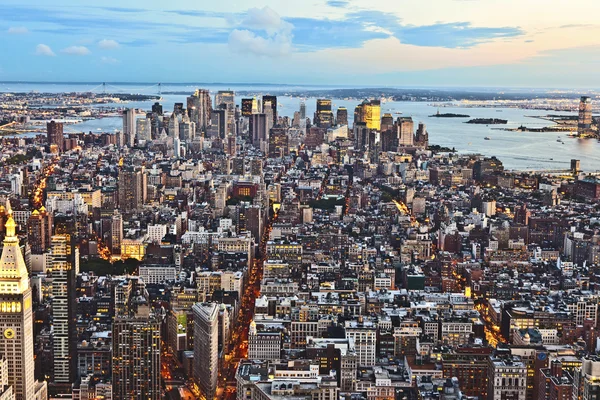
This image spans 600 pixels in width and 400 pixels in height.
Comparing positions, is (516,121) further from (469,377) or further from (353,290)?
(469,377)

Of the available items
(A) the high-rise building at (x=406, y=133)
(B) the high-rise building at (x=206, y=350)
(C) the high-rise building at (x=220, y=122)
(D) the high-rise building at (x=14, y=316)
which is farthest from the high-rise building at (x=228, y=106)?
(D) the high-rise building at (x=14, y=316)

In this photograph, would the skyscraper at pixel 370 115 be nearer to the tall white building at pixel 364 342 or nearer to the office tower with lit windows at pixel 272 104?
the office tower with lit windows at pixel 272 104

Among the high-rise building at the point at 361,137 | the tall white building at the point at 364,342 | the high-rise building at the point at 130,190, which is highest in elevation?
the high-rise building at the point at 361,137

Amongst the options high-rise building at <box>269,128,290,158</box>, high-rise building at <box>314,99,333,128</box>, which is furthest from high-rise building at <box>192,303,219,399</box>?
high-rise building at <box>314,99,333,128</box>

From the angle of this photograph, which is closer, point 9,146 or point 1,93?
point 9,146

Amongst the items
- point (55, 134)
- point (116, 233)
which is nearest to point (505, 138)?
point (55, 134)

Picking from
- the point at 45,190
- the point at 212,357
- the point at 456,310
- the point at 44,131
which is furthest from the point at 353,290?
the point at 44,131
